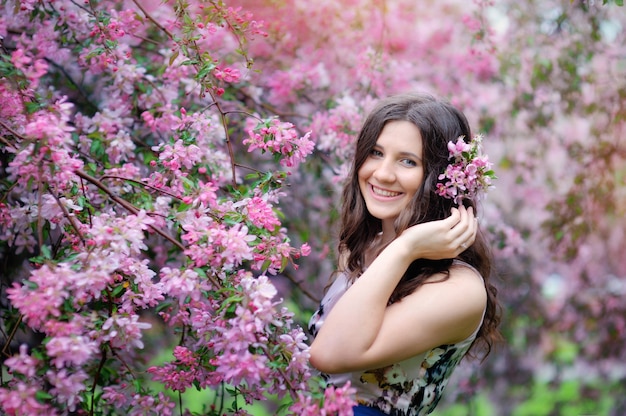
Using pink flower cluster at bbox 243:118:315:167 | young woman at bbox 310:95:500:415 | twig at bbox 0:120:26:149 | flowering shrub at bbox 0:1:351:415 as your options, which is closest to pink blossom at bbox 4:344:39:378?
flowering shrub at bbox 0:1:351:415

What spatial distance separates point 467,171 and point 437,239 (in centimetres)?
19

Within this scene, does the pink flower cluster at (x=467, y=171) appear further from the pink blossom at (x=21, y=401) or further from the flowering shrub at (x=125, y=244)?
the pink blossom at (x=21, y=401)

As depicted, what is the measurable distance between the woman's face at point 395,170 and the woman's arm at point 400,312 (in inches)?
6.4

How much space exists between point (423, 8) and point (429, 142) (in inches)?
132

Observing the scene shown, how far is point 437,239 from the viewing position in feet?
5.73

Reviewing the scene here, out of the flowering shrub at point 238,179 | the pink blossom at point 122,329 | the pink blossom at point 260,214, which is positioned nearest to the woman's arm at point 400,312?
the flowering shrub at point 238,179

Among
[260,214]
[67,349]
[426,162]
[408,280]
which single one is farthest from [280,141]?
[67,349]

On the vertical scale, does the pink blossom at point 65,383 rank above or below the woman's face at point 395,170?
below

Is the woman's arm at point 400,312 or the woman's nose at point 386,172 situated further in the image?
the woman's nose at point 386,172

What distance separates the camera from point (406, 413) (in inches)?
72.1

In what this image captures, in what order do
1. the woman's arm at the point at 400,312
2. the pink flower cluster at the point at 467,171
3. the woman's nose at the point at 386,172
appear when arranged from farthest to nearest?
the woman's nose at the point at 386,172, the pink flower cluster at the point at 467,171, the woman's arm at the point at 400,312

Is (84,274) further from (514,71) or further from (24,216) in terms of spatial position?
(514,71)

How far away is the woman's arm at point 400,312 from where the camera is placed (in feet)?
5.44

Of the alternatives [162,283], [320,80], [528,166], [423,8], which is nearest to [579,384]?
[528,166]
